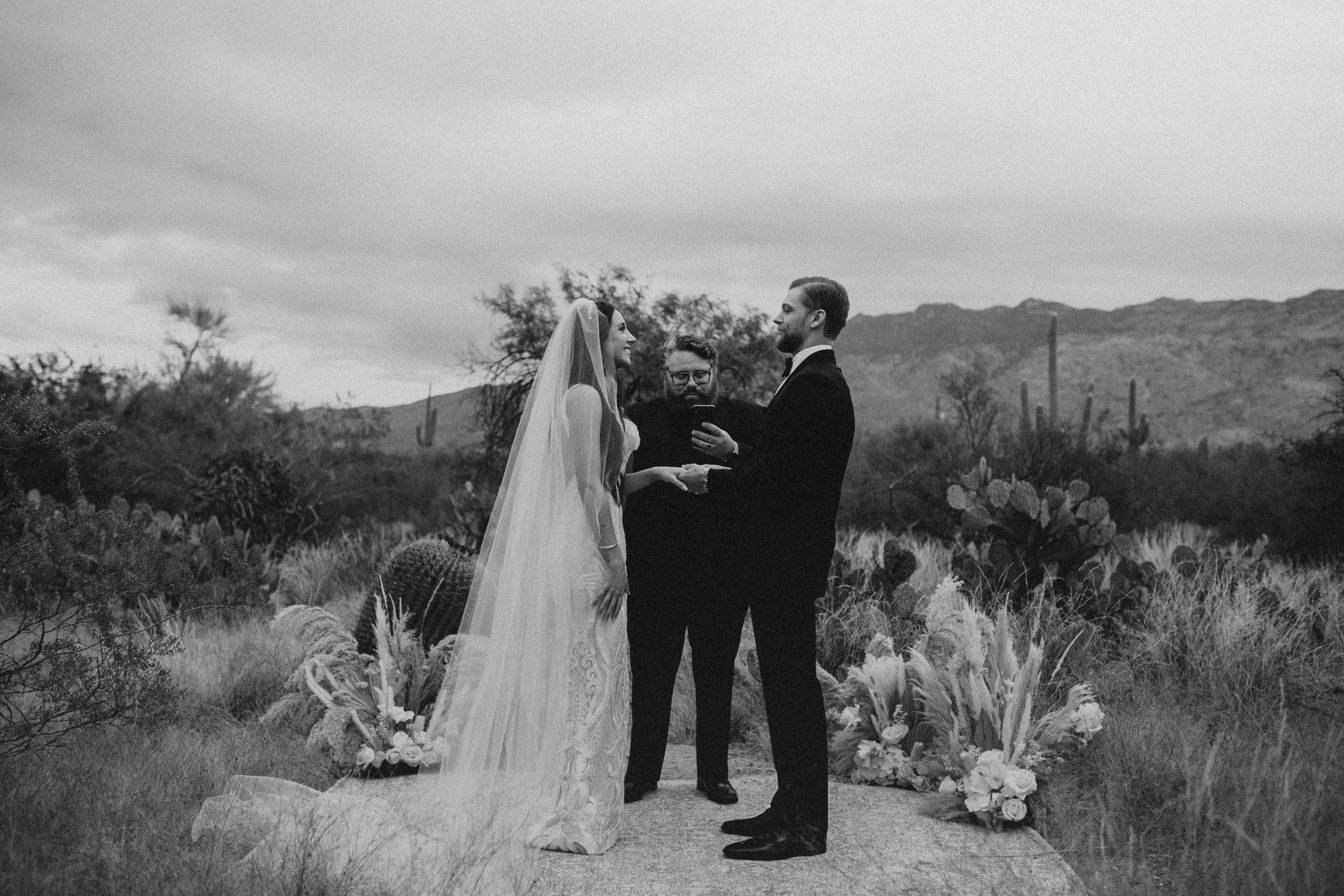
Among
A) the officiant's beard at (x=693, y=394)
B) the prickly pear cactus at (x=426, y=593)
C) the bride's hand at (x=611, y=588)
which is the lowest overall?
the prickly pear cactus at (x=426, y=593)

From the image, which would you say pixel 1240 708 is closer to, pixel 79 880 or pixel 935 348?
pixel 79 880

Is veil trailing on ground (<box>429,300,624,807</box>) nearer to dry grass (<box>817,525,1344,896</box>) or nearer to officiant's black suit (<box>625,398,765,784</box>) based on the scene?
officiant's black suit (<box>625,398,765,784</box>)

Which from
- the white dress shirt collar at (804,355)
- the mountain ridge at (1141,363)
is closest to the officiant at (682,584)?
the white dress shirt collar at (804,355)

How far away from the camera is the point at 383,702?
560 centimetres

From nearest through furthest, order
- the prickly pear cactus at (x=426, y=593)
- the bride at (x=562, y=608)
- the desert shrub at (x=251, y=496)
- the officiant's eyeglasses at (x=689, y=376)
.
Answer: the bride at (x=562, y=608), the officiant's eyeglasses at (x=689, y=376), the prickly pear cactus at (x=426, y=593), the desert shrub at (x=251, y=496)

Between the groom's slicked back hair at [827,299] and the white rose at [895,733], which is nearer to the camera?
the groom's slicked back hair at [827,299]

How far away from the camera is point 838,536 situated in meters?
12.7

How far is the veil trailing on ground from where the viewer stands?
4.62 m

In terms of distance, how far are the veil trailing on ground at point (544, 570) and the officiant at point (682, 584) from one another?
1.58 feet

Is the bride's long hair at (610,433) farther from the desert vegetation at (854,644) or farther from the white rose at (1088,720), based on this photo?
the white rose at (1088,720)

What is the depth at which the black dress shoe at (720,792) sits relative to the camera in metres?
5.21

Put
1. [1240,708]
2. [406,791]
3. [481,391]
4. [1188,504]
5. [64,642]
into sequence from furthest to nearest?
1. [1188,504]
2. [481,391]
3. [1240,708]
4. [406,791]
5. [64,642]

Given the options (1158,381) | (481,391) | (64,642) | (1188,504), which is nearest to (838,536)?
(481,391)

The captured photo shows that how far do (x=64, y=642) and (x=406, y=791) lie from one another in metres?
1.63
